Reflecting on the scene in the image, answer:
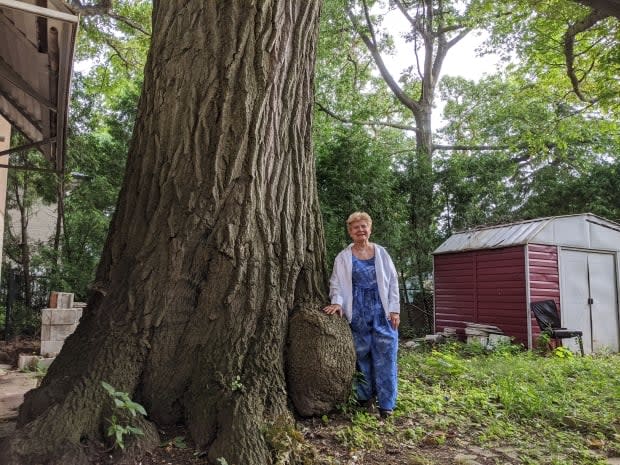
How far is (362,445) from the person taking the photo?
10.3 feet

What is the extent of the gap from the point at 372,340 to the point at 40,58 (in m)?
4.03

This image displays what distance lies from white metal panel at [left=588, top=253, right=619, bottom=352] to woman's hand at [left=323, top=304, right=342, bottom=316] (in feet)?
31.8

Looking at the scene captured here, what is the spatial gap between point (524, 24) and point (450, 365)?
527 inches

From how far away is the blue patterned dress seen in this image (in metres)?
3.70

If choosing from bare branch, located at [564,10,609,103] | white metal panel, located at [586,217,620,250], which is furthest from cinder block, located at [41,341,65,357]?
bare branch, located at [564,10,609,103]

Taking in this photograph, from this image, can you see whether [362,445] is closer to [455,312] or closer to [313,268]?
[313,268]

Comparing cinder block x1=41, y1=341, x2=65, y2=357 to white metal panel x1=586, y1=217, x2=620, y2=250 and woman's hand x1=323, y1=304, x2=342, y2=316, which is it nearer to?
woman's hand x1=323, y1=304, x2=342, y2=316

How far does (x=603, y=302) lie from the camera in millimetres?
11297

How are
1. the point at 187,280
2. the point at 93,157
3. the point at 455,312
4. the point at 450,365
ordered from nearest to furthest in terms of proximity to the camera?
the point at 187,280
the point at 450,365
the point at 93,157
the point at 455,312

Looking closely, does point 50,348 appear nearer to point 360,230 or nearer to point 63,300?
point 63,300

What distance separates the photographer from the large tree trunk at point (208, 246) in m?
2.88

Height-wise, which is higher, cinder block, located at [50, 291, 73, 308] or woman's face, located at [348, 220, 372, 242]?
woman's face, located at [348, 220, 372, 242]

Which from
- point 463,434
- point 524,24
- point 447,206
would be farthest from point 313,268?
point 524,24

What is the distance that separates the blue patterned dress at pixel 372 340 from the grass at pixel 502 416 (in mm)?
213
